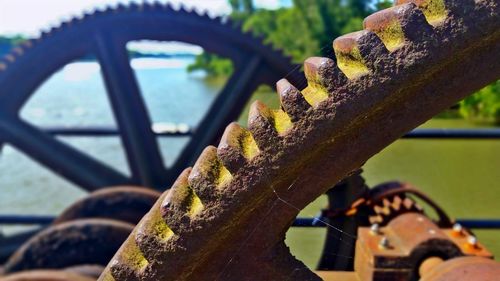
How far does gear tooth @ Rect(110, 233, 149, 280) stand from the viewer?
3.84 feet

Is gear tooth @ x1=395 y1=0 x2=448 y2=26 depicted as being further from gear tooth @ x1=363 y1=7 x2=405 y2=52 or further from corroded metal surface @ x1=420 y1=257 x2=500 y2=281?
corroded metal surface @ x1=420 y1=257 x2=500 y2=281

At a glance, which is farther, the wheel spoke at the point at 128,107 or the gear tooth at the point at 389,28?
the wheel spoke at the point at 128,107

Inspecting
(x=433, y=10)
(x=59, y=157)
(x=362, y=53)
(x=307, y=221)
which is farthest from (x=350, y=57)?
(x=59, y=157)

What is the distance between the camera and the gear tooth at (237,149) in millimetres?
1086

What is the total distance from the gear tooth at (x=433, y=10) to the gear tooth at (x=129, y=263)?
0.60 meters


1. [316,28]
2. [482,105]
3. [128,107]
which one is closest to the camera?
[482,105]

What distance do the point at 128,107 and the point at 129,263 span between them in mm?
2709

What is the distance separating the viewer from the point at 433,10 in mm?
1021

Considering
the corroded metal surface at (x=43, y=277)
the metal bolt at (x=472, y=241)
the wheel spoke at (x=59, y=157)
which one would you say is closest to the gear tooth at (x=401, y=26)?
the metal bolt at (x=472, y=241)

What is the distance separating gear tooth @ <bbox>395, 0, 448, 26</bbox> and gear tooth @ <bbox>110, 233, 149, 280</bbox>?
604 mm

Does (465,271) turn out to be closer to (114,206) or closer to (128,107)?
(114,206)

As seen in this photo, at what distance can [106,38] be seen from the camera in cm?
385

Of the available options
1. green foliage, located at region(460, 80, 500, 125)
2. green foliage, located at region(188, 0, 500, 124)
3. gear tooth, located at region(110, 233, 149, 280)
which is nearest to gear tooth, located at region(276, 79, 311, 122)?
green foliage, located at region(188, 0, 500, 124)

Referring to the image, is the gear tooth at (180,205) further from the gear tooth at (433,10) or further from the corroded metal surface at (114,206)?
the corroded metal surface at (114,206)
